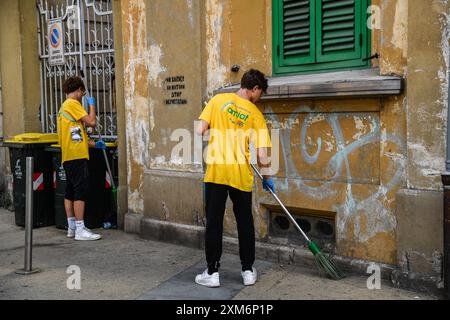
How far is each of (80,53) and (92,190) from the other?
2.10 meters

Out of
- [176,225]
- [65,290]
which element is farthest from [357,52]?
[65,290]

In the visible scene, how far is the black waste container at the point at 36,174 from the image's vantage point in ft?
23.6

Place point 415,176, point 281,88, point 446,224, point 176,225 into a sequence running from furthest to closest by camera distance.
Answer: point 176,225
point 281,88
point 415,176
point 446,224

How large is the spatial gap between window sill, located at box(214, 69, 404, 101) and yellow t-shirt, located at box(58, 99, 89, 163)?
8.09 feet

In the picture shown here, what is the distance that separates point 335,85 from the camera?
482 cm

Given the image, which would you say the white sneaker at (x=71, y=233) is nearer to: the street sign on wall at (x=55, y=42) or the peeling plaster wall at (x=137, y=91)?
the peeling plaster wall at (x=137, y=91)

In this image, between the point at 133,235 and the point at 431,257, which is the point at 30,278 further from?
the point at 431,257

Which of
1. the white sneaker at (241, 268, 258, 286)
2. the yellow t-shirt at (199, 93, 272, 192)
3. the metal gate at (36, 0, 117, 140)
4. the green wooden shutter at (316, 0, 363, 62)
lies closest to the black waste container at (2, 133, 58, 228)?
the metal gate at (36, 0, 117, 140)

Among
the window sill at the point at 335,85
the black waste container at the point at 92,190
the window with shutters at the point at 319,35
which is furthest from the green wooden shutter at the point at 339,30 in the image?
the black waste container at the point at 92,190

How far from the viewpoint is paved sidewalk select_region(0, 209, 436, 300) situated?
4.54 meters

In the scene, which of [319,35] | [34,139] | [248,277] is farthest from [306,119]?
[34,139]

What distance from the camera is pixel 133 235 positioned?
685 cm

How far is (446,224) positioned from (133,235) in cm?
394

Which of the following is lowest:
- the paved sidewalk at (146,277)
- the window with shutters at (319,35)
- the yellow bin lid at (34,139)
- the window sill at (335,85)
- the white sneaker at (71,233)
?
the paved sidewalk at (146,277)
